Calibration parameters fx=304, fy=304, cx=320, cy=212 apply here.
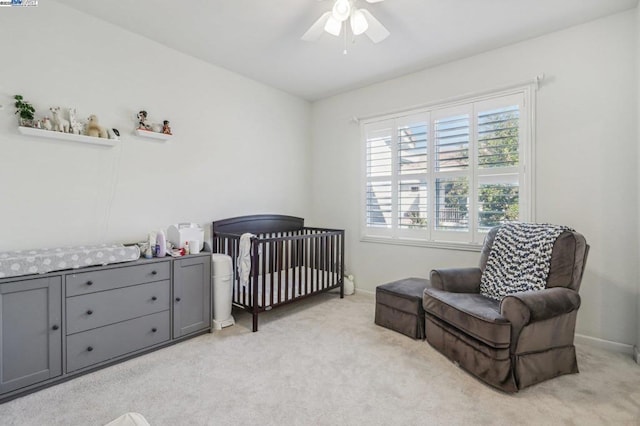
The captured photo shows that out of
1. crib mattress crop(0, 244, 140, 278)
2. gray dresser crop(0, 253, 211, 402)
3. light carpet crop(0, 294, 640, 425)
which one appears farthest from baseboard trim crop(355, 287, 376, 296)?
crib mattress crop(0, 244, 140, 278)

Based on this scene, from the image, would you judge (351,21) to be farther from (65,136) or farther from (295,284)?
(295,284)

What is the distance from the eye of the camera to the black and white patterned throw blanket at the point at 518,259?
84.6 inches

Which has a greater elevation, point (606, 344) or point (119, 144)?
point (119, 144)

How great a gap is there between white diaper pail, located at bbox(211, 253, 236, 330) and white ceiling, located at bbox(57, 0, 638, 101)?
6.42 ft

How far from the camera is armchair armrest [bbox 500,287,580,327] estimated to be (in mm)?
1782

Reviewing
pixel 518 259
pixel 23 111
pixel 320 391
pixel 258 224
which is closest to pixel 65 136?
pixel 23 111

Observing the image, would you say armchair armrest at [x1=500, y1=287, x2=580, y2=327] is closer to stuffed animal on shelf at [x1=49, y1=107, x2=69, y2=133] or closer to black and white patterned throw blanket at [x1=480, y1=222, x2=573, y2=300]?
black and white patterned throw blanket at [x1=480, y1=222, x2=573, y2=300]

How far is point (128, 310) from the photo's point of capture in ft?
7.14

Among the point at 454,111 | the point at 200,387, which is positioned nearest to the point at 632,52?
the point at 454,111

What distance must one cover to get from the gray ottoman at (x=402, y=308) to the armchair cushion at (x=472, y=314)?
0.16 metres

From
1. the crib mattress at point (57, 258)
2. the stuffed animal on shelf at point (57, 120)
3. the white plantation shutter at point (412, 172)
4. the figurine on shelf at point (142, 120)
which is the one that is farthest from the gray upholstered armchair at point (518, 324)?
the stuffed animal on shelf at point (57, 120)

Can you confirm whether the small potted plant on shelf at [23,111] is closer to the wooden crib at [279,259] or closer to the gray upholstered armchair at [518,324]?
the wooden crib at [279,259]

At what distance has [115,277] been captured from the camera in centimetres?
211

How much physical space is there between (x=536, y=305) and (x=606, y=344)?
1.20 metres
